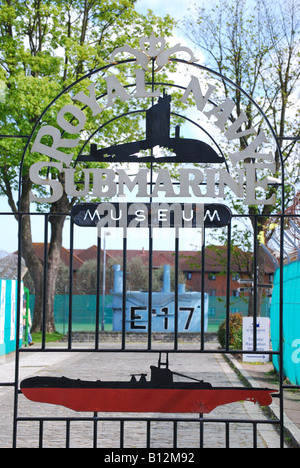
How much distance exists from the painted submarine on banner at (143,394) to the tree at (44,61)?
19.4 m

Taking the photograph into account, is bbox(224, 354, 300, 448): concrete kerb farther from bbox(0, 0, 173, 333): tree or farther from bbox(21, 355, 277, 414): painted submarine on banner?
bbox(0, 0, 173, 333): tree

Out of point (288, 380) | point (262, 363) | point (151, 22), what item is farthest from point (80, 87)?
point (288, 380)

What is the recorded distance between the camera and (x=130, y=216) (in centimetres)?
637

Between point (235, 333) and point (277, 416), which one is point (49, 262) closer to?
point (235, 333)

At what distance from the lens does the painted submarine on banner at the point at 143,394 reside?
6.11 meters

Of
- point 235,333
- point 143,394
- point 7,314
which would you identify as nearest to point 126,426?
point 143,394

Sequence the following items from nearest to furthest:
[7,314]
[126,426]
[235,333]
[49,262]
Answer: [126,426], [7,314], [235,333], [49,262]

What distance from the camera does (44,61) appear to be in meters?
27.0

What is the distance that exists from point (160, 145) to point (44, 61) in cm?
2183

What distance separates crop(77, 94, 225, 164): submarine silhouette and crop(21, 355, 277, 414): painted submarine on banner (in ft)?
6.18

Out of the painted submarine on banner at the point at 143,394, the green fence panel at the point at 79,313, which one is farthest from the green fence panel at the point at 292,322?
the green fence panel at the point at 79,313

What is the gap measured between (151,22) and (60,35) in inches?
148

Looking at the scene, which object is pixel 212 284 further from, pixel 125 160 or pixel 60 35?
pixel 125 160

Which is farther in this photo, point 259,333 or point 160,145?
point 259,333
